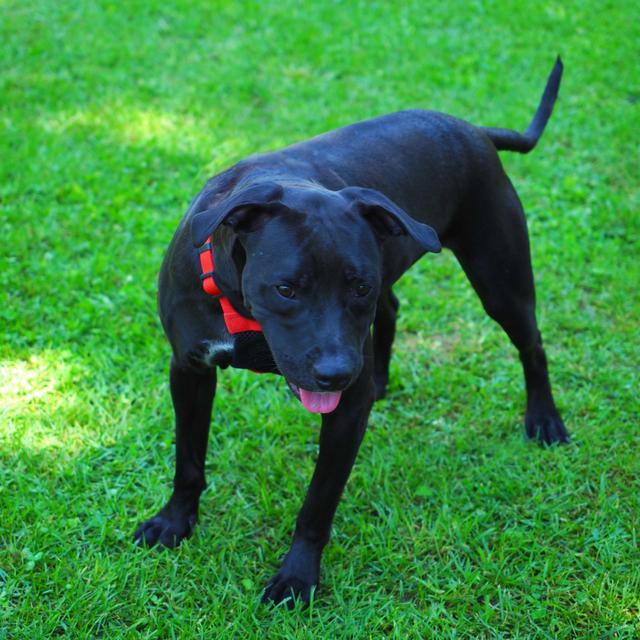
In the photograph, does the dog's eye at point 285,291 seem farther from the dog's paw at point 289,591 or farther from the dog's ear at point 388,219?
the dog's paw at point 289,591

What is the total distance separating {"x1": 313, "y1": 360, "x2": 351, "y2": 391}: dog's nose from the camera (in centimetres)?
233

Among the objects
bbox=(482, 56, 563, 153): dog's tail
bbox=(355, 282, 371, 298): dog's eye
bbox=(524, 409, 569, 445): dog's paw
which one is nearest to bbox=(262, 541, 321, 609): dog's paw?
bbox=(355, 282, 371, 298): dog's eye

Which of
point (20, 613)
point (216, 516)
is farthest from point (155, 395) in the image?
point (20, 613)

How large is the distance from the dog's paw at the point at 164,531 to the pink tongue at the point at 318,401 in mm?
939

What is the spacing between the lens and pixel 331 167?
304 cm

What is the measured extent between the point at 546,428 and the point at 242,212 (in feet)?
6.56

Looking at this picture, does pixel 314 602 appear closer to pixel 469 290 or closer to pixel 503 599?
pixel 503 599

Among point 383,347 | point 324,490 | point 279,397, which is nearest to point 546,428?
point 383,347

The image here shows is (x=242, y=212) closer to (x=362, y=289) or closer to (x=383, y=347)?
(x=362, y=289)

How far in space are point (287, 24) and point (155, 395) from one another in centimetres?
547

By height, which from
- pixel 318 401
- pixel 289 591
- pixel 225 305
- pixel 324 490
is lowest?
pixel 289 591

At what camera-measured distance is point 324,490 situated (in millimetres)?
2881

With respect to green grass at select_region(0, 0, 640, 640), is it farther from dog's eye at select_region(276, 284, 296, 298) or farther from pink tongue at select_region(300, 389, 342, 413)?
dog's eye at select_region(276, 284, 296, 298)

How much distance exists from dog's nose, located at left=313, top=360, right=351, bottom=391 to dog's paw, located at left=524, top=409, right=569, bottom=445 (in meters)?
1.70
